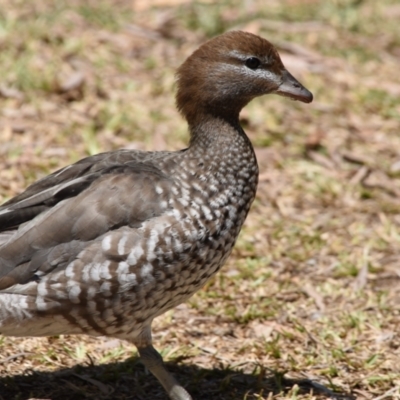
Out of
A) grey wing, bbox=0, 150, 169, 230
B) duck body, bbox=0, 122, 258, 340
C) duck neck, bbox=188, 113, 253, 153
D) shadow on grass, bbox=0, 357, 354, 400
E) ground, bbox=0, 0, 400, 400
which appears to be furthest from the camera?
ground, bbox=0, 0, 400, 400

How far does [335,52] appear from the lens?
952cm

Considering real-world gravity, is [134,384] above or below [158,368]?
below

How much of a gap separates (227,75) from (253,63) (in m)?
0.18

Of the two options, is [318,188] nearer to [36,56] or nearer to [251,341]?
[251,341]

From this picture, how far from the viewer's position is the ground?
527cm


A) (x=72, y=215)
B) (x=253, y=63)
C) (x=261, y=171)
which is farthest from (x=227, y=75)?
(x=261, y=171)

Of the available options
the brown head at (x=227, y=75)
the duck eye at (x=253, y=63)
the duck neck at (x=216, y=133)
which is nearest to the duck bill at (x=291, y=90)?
the brown head at (x=227, y=75)

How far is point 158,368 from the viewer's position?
16.1ft

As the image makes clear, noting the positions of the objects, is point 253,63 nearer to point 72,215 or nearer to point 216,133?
point 216,133

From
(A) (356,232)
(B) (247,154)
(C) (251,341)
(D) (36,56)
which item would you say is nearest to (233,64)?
(B) (247,154)

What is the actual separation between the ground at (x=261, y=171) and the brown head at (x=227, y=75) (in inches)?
56.6


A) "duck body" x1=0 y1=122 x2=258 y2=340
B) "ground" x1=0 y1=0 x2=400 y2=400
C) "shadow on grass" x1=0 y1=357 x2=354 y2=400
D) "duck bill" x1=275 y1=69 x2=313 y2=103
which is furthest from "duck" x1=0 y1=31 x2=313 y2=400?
"ground" x1=0 y1=0 x2=400 y2=400

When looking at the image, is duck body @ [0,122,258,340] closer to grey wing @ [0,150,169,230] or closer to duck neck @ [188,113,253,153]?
grey wing @ [0,150,169,230]

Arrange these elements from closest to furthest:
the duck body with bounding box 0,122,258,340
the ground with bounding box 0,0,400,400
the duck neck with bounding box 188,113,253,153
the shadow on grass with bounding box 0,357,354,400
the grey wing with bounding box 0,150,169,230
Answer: the duck body with bounding box 0,122,258,340
the grey wing with bounding box 0,150,169,230
the shadow on grass with bounding box 0,357,354,400
the duck neck with bounding box 188,113,253,153
the ground with bounding box 0,0,400,400
